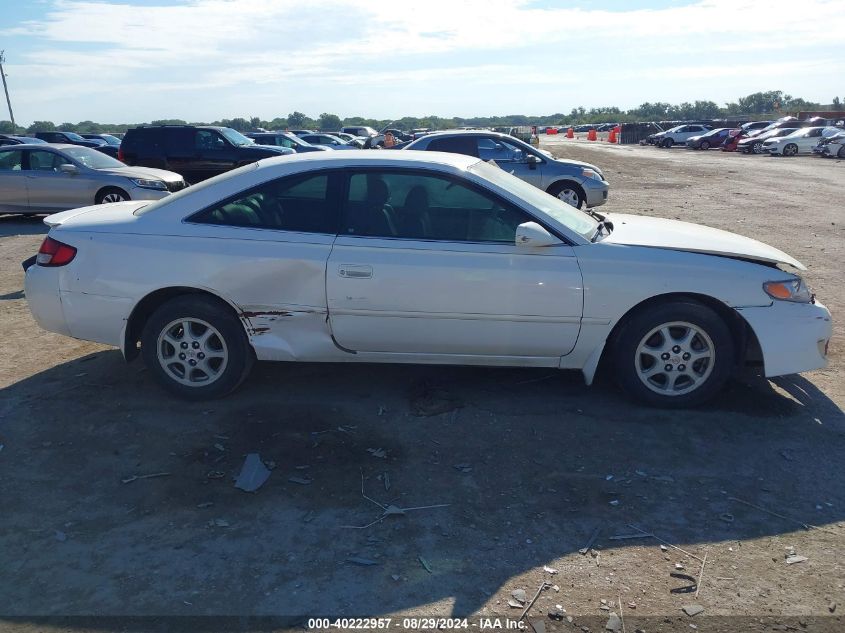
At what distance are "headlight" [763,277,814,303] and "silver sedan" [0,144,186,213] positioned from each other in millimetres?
10872

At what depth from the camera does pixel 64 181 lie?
522 inches

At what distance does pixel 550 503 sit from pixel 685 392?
1581 mm

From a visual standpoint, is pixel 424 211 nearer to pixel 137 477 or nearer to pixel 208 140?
pixel 137 477

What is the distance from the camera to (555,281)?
463 cm

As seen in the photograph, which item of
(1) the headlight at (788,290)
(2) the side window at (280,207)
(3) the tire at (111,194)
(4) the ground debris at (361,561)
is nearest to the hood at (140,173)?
(3) the tire at (111,194)

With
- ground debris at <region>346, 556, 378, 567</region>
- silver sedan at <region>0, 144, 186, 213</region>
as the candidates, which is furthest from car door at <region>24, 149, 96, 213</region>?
ground debris at <region>346, 556, 378, 567</region>

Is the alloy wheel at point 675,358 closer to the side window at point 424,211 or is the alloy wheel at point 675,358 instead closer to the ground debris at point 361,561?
the side window at point 424,211

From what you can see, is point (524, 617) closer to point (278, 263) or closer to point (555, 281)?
point (555, 281)

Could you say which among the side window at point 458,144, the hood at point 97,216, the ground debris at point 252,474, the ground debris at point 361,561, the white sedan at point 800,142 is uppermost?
the white sedan at point 800,142

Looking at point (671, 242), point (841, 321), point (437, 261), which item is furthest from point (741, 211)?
point (437, 261)

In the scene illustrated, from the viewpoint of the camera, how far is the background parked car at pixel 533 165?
13.7 metres

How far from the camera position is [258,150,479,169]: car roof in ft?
16.2

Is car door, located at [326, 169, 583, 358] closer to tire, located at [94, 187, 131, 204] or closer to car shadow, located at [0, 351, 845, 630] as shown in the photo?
car shadow, located at [0, 351, 845, 630]

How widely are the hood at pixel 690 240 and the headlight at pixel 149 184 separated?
9.76 meters
